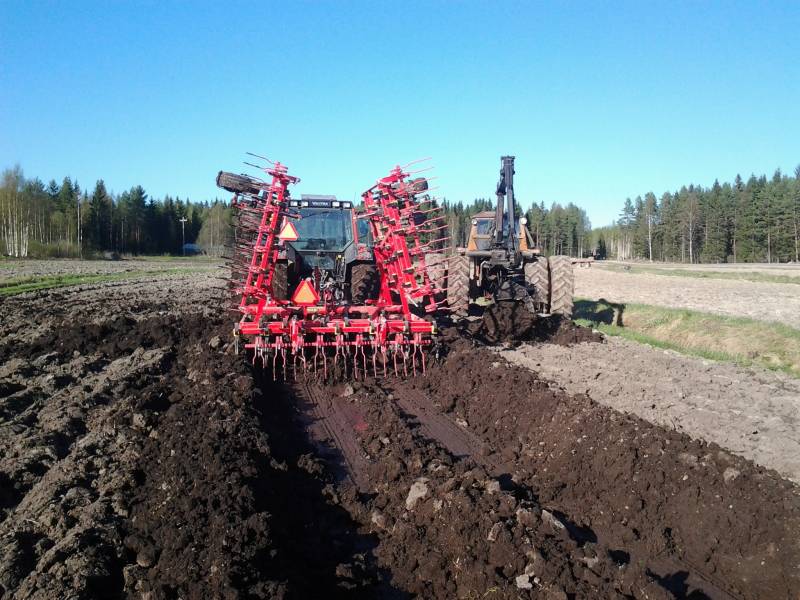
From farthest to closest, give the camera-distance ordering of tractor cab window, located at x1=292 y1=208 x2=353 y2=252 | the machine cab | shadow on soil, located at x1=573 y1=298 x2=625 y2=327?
shadow on soil, located at x1=573 y1=298 x2=625 y2=327, the machine cab, tractor cab window, located at x1=292 y1=208 x2=353 y2=252

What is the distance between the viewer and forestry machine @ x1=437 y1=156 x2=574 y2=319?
11969 mm

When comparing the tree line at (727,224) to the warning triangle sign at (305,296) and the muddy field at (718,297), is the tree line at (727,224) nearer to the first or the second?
the muddy field at (718,297)

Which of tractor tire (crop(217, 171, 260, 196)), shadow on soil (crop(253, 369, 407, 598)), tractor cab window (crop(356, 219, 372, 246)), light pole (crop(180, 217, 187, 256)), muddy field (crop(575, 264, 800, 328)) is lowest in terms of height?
shadow on soil (crop(253, 369, 407, 598))

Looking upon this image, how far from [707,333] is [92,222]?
64830 mm

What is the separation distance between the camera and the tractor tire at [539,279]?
39.7 feet

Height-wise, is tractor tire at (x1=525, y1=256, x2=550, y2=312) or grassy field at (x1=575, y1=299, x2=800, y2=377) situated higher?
tractor tire at (x1=525, y1=256, x2=550, y2=312)

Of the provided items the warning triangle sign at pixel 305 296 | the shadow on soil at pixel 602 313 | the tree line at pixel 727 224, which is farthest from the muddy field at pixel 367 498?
the tree line at pixel 727 224

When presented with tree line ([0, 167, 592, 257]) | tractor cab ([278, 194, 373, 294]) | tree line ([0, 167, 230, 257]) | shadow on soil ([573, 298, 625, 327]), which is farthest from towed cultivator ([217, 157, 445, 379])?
tree line ([0, 167, 230, 257])

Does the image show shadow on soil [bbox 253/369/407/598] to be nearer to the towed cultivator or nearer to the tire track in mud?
the tire track in mud

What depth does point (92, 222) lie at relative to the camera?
210 ft

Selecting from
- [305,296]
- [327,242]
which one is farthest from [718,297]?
[305,296]

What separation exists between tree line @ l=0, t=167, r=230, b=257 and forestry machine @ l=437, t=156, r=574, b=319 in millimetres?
50105

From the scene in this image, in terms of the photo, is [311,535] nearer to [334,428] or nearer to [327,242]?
[334,428]

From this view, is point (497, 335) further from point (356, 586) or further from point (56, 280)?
point (56, 280)
